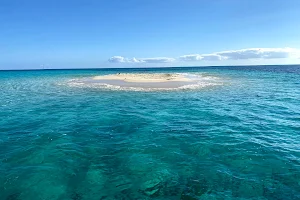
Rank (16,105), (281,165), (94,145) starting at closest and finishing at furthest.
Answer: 1. (281,165)
2. (94,145)
3. (16,105)

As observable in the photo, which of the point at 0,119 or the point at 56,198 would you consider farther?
the point at 0,119

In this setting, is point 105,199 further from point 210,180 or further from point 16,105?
point 16,105

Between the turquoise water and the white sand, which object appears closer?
the turquoise water

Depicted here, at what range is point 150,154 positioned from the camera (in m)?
13.8

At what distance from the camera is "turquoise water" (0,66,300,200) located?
33.4 feet

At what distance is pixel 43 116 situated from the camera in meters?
22.9

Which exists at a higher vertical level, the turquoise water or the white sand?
the white sand

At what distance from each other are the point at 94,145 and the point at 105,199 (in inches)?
237

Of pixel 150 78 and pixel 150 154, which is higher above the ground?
pixel 150 78

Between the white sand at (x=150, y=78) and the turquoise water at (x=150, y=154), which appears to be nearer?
the turquoise water at (x=150, y=154)

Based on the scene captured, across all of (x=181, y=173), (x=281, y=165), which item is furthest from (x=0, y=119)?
(x=281, y=165)

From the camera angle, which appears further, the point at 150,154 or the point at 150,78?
the point at 150,78

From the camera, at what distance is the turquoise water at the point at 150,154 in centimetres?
1020

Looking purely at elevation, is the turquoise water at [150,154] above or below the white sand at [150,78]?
below
